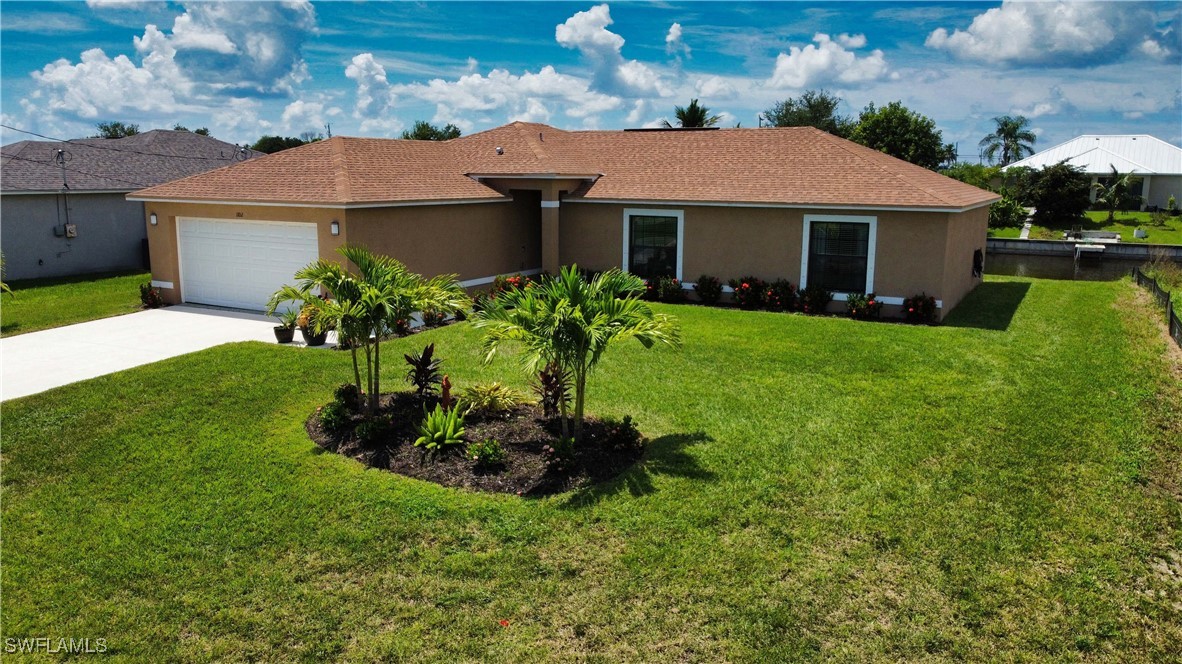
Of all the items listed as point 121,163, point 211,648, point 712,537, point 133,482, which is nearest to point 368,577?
point 211,648

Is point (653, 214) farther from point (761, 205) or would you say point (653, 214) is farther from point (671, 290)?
point (761, 205)

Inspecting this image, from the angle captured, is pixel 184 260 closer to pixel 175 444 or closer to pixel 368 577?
pixel 175 444

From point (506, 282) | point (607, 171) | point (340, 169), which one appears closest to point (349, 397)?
point (340, 169)

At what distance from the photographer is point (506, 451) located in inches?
356

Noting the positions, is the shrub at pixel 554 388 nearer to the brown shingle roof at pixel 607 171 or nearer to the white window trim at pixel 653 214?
the brown shingle roof at pixel 607 171

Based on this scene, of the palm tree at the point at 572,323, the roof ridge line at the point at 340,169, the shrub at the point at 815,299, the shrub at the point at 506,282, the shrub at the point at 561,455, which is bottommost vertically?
the shrub at the point at 561,455

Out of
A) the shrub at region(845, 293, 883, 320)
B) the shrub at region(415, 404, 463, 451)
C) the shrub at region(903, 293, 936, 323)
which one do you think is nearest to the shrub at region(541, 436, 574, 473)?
the shrub at region(415, 404, 463, 451)

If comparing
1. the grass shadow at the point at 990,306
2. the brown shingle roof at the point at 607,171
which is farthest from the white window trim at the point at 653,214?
the grass shadow at the point at 990,306

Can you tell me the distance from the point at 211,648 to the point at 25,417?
662 centimetres

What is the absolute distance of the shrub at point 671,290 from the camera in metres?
20.4

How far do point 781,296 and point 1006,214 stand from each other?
34374 millimetres

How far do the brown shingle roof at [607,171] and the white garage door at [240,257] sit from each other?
777 millimetres

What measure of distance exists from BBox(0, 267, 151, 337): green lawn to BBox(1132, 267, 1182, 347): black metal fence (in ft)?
70.8

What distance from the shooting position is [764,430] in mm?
9930
